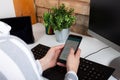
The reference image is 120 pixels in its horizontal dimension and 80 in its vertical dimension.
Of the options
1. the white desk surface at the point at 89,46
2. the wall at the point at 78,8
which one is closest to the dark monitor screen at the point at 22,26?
the white desk surface at the point at 89,46

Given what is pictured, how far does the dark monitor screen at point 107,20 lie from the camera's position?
2.49 feet

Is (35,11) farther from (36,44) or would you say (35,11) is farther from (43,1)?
(36,44)

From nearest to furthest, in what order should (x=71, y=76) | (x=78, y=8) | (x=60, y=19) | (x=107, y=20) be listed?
(x=71, y=76), (x=107, y=20), (x=60, y=19), (x=78, y=8)

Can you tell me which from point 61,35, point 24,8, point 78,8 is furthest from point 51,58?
point 24,8

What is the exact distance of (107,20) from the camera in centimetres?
81

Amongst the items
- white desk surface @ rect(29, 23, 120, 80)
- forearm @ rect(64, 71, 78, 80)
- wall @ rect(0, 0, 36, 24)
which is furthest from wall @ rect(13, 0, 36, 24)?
forearm @ rect(64, 71, 78, 80)

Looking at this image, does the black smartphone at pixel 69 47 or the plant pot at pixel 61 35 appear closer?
the black smartphone at pixel 69 47

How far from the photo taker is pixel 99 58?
0.89 m

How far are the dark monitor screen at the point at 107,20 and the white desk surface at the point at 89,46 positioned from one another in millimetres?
90

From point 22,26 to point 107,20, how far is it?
0.46 m

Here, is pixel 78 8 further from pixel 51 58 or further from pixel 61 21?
pixel 51 58

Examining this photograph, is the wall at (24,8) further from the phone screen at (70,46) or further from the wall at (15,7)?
the phone screen at (70,46)

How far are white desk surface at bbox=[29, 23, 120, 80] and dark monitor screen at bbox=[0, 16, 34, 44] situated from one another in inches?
2.0

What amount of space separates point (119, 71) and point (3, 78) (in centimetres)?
49
